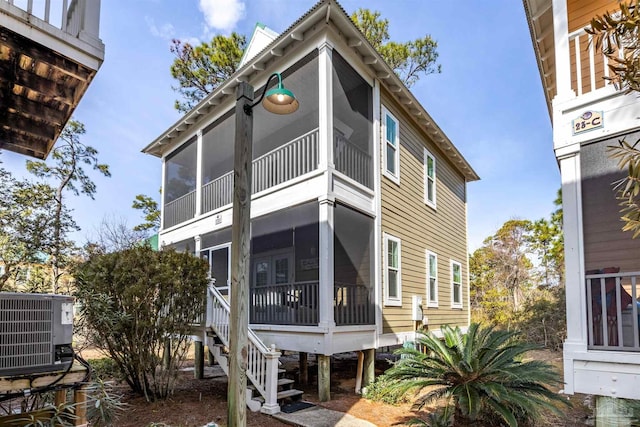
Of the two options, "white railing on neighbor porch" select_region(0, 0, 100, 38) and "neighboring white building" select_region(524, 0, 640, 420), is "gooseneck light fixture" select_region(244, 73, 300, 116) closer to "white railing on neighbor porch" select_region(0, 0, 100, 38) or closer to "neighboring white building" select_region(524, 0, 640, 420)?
"white railing on neighbor porch" select_region(0, 0, 100, 38)

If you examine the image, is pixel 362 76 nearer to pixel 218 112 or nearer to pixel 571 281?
pixel 218 112

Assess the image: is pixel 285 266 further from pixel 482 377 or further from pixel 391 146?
pixel 482 377

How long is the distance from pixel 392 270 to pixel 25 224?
10.8 meters

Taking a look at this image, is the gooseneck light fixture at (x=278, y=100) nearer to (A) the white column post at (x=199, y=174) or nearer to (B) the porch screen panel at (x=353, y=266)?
(B) the porch screen panel at (x=353, y=266)

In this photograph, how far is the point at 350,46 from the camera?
8.24 meters

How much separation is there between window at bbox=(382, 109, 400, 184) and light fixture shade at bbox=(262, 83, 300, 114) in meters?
5.68

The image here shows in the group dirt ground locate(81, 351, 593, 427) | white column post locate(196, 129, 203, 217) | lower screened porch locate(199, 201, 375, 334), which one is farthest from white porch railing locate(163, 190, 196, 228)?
dirt ground locate(81, 351, 593, 427)

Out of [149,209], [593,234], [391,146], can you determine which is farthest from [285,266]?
[149,209]

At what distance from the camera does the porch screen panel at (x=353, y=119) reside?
8102 millimetres

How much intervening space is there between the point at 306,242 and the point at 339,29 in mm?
5358

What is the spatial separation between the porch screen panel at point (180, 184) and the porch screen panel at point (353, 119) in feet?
16.2

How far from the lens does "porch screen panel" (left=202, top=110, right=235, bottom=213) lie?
10.2 m

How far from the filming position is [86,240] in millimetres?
14578

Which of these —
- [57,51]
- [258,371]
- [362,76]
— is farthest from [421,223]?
[57,51]
